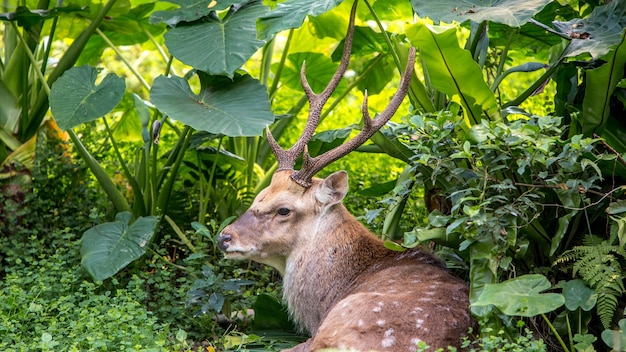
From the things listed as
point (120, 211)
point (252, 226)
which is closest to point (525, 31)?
point (252, 226)

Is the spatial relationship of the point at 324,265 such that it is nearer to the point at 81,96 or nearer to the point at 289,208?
the point at 289,208

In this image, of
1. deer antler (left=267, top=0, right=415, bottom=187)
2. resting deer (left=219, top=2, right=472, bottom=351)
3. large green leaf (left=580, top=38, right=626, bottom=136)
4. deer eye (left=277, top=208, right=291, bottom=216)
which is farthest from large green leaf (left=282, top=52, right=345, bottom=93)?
large green leaf (left=580, top=38, right=626, bottom=136)

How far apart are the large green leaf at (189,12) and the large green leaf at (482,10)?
1333 millimetres

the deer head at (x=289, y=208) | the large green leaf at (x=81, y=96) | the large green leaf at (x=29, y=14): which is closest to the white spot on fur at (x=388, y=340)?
the deer head at (x=289, y=208)

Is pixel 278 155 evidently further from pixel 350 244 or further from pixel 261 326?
pixel 261 326

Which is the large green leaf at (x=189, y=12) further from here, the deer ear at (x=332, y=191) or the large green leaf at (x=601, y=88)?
the large green leaf at (x=601, y=88)

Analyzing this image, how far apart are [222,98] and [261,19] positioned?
0.54 m

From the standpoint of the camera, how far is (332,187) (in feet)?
16.2

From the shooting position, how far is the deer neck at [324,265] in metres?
4.87

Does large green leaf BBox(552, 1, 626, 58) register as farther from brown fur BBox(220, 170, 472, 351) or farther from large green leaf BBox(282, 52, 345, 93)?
large green leaf BBox(282, 52, 345, 93)

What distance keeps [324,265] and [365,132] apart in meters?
0.74

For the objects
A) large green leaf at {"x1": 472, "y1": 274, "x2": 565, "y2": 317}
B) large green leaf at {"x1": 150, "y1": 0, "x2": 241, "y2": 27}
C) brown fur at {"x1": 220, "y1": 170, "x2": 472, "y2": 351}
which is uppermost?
large green leaf at {"x1": 150, "y1": 0, "x2": 241, "y2": 27}

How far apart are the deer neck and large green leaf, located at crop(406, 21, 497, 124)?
2.92 feet

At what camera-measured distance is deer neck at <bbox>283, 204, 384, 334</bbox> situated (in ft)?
16.0
